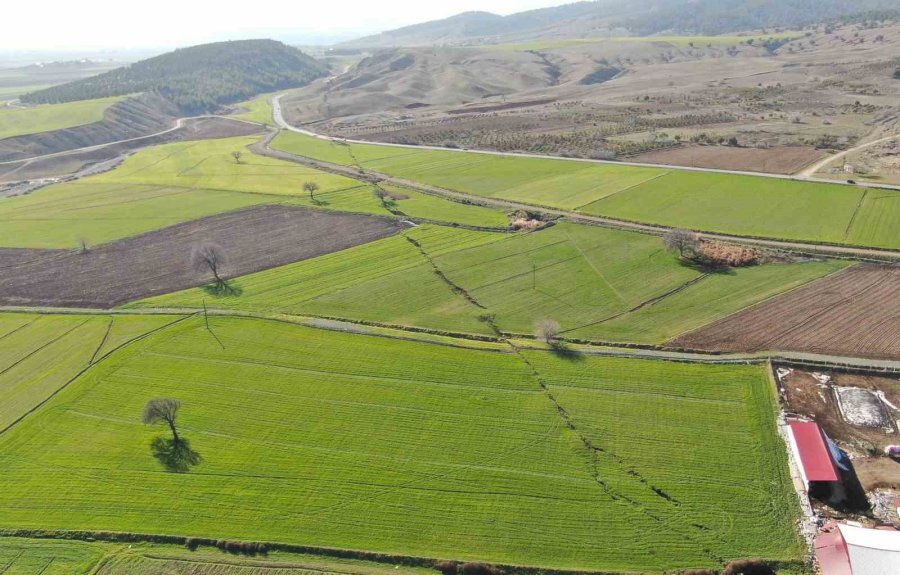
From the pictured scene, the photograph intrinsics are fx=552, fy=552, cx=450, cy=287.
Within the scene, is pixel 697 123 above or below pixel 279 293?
above

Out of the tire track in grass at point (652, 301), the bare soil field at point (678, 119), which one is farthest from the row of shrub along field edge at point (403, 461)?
the bare soil field at point (678, 119)

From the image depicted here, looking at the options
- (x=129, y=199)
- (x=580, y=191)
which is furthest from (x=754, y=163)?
(x=129, y=199)

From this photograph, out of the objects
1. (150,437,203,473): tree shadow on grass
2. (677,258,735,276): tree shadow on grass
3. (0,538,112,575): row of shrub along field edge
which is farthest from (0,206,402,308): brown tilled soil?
(677,258,735,276): tree shadow on grass

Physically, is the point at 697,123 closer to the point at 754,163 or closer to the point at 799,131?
the point at 799,131

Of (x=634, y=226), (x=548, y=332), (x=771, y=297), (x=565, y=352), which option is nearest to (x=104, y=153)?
(x=634, y=226)

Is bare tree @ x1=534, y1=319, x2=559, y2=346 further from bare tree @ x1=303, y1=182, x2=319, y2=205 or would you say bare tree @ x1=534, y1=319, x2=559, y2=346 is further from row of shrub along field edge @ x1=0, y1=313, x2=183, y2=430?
bare tree @ x1=303, y1=182, x2=319, y2=205

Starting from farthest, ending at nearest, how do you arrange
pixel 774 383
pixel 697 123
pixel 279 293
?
pixel 697 123, pixel 279 293, pixel 774 383
